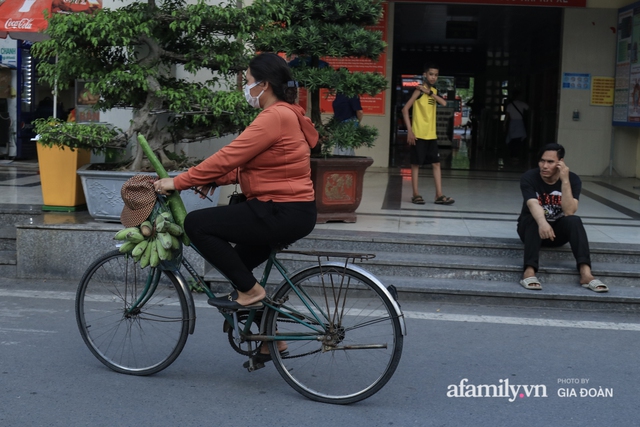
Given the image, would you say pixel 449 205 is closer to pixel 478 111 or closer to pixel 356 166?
pixel 356 166

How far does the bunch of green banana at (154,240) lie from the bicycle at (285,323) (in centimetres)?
9

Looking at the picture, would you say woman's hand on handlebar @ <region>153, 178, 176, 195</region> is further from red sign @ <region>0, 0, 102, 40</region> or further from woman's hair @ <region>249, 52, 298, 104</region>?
red sign @ <region>0, 0, 102, 40</region>

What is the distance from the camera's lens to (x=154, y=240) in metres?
4.25

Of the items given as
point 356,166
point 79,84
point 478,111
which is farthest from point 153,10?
point 478,111

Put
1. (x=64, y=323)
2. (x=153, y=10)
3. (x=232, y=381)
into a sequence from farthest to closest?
(x=153, y=10) → (x=64, y=323) → (x=232, y=381)

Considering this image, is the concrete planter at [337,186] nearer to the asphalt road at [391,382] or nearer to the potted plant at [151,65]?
the potted plant at [151,65]

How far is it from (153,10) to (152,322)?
3412mm

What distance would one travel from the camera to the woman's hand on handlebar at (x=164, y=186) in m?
4.05

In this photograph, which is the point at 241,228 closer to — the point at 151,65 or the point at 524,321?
the point at 524,321

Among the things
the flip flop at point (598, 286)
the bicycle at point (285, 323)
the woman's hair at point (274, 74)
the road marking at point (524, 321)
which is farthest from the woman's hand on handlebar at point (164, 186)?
the flip flop at point (598, 286)

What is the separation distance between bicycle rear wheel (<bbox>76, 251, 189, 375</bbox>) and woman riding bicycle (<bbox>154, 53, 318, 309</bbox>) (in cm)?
42

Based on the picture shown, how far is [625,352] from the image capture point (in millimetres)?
5141

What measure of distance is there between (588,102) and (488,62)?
581 inches

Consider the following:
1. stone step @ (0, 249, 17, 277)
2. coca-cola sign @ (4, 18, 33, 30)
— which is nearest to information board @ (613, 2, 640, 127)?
coca-cola sign @ (4, 18, 33, 30)
